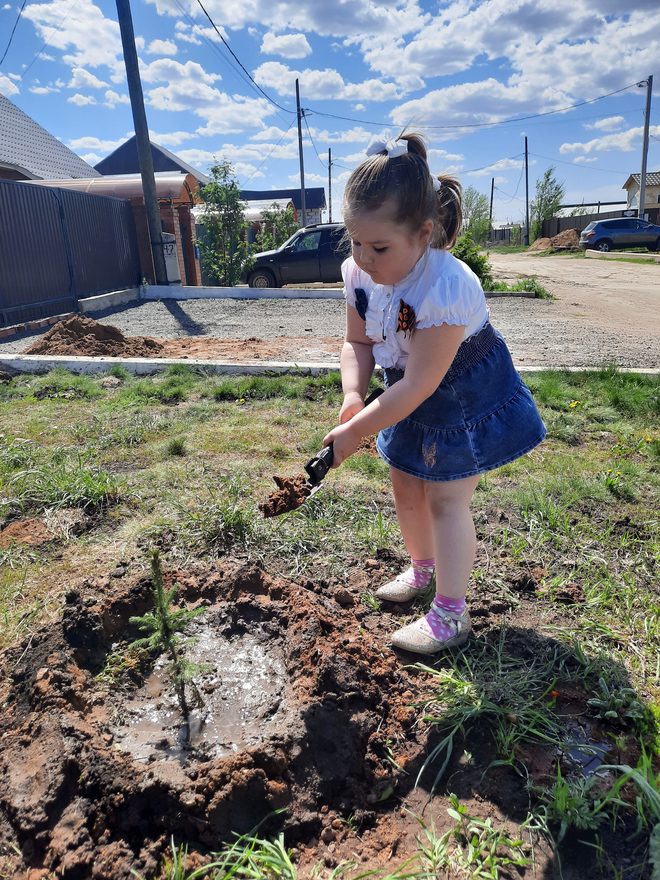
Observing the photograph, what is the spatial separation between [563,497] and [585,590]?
0.76 m

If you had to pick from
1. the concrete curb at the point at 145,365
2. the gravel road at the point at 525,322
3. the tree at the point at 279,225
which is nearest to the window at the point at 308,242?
the gravel road at the point at 525,322

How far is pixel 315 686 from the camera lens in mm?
1716

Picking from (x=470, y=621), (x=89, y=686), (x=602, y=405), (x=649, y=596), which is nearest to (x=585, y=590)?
(x=649, y=596)

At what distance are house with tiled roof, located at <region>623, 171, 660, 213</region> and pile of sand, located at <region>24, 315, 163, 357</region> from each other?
5263 centimetres

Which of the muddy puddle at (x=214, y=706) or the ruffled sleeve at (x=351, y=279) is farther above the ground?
the ruffled sleeve at (x=351, y=279)

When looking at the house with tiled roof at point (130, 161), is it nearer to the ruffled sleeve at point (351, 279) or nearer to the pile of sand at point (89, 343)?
the pile of sand at point (89, 343)

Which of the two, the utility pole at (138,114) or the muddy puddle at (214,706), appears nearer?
the muddy puddle at (214,706)

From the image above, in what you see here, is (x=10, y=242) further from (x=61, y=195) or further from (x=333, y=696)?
(x=333, y=696)

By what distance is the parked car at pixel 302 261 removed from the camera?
14969 mm

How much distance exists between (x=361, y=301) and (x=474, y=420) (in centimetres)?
56

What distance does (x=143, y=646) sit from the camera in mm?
1965

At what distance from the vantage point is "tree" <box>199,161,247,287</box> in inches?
635

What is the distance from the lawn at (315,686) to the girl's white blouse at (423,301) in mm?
920

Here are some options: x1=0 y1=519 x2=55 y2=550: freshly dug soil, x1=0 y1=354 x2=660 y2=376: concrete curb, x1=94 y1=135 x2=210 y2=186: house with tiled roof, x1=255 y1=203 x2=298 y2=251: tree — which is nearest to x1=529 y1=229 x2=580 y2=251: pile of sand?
x1=255 y1=203 x2=298 y2=251: tree
